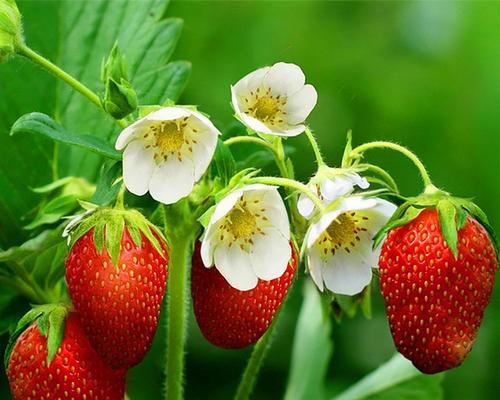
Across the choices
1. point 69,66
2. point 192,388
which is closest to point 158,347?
point 192,388

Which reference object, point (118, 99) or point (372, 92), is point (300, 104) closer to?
point (118, 99)

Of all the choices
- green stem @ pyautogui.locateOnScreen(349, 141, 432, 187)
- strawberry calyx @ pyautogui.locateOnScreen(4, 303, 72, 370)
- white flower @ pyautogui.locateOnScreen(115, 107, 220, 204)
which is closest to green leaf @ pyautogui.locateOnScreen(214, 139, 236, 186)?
white flower @ pyautogui.locateOnScreen(115, 107, 220, 204)

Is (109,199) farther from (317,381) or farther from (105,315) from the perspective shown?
(317,381)

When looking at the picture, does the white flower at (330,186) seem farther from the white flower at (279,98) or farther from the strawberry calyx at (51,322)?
the strawberry calyx at (51,322)

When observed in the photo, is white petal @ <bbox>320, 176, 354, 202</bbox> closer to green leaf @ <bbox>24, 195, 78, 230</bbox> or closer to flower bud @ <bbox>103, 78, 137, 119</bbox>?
flower bud @ <bbox>103, 78, 137, 119</bbox>

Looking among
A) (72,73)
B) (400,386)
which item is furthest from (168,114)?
(400,386)
